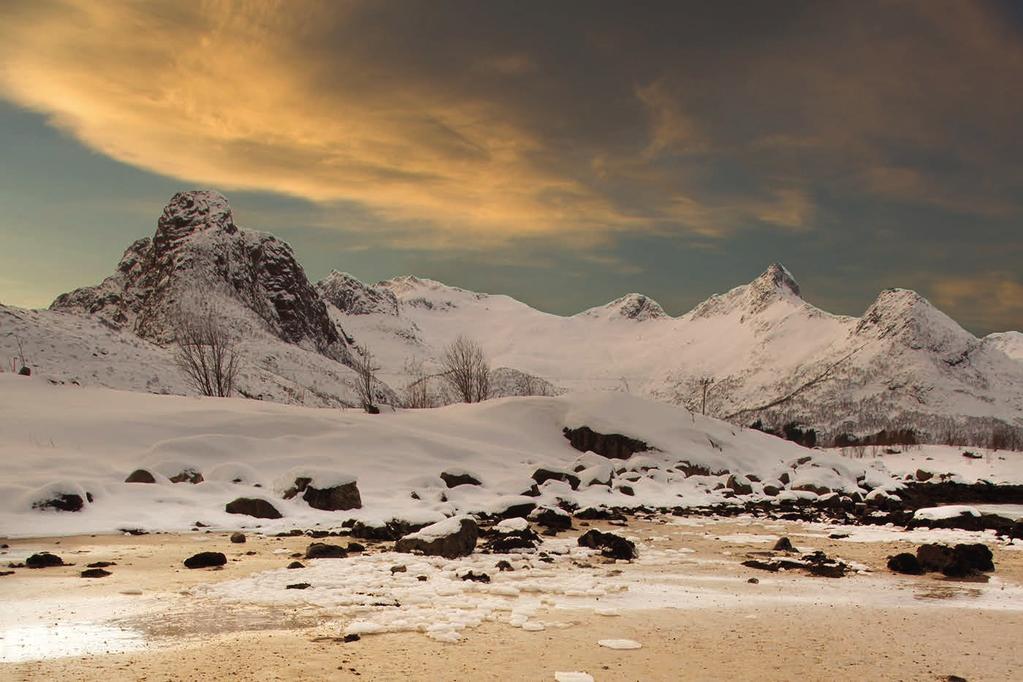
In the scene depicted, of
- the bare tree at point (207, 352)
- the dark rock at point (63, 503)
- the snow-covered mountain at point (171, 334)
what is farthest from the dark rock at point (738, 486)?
the bare tree at point (207, 352)

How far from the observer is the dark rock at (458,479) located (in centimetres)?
2523

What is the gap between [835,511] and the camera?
27250mm

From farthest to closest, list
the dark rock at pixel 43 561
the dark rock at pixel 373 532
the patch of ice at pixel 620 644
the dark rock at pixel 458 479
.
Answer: the dark rock at pixel 458 479 → the dark rock at pixel 373 532 → the dark rock at pixel 43 561 → the patch of ice at pixel 620 644

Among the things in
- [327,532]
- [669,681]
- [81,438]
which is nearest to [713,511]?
[327,532]

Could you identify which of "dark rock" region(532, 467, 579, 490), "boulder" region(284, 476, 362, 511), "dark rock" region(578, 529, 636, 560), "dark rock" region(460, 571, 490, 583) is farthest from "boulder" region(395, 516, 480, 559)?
"dark rock" region(532, 467, 579, 490)

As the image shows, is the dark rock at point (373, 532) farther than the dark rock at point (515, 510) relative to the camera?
No

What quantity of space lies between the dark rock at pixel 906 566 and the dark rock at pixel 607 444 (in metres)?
25.6

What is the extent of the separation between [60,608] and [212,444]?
17118mm

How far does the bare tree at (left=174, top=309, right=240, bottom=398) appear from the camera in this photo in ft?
182

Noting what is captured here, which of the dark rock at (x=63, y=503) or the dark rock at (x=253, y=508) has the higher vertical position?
the dark rock at (x=63, y=503)

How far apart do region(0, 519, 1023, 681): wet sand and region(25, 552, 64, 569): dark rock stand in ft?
1.44

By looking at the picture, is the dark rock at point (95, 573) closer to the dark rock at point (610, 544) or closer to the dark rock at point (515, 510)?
the dark rock at point (610, 544)

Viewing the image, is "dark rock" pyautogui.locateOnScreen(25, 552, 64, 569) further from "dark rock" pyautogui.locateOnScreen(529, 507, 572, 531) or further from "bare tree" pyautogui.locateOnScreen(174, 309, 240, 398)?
"bare tree" pyautogui.locateOnScreen(174, 309, 240, 398)

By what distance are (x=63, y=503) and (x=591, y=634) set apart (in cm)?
1396
